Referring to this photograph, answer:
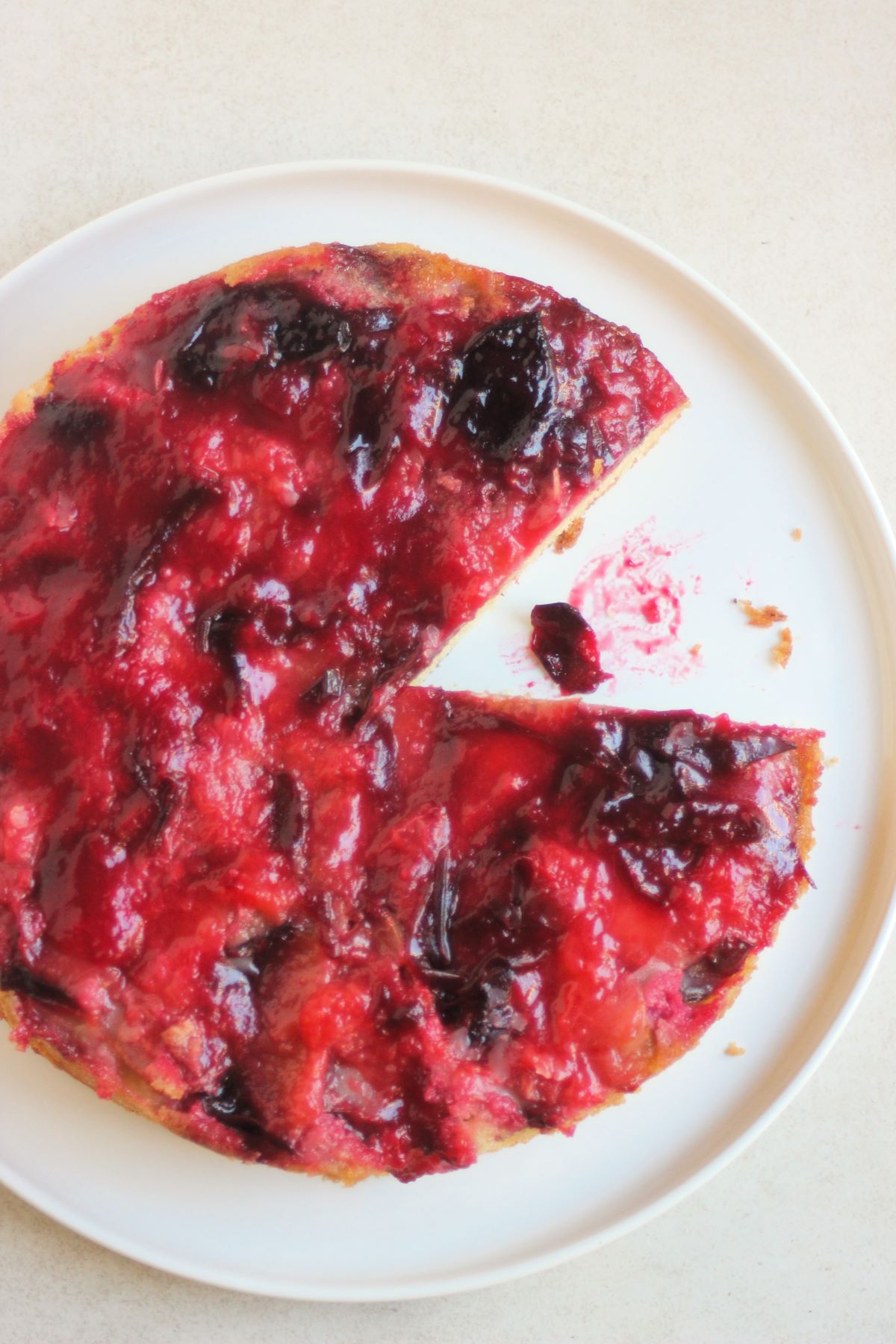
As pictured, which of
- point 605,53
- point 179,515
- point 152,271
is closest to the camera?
point 179,515

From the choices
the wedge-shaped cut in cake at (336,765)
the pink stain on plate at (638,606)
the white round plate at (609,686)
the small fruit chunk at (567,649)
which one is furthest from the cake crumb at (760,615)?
the wedge-shaped cut in cake at (336,765)

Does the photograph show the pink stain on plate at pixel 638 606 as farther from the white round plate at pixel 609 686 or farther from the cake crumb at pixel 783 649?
the cake crumb at pixel 783 649

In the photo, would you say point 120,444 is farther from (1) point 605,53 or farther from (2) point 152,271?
(1) point 605,53

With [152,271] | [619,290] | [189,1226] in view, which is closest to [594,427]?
[619,290]

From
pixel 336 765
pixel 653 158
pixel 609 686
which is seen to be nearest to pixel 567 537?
pixel 609 686

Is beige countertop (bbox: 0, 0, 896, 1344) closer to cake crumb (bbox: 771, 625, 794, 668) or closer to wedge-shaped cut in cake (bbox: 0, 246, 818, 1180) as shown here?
cake crumb (bbox: 771, 625, 794, 668)

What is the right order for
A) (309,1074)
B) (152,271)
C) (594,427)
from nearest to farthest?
(309,1074), (594,427), (152,271)
